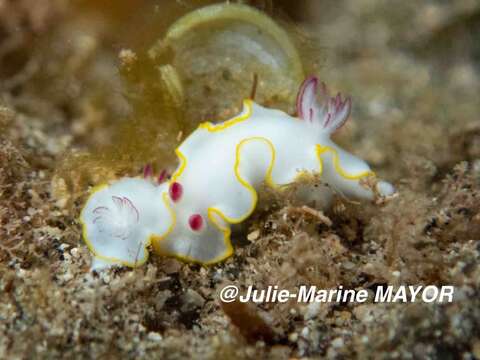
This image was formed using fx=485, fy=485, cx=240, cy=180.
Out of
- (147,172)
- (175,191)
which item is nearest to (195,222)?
(175,191)

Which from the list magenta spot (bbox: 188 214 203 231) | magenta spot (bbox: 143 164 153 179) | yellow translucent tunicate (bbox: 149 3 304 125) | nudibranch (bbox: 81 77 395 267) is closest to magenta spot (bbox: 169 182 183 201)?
nudibranch (bbox: 81 77 395 267)

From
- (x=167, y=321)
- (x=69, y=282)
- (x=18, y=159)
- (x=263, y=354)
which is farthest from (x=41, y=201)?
(x=263, y=354)

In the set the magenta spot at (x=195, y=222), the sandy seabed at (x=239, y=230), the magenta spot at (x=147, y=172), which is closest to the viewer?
the sandy seabed at (x=239, y=230)

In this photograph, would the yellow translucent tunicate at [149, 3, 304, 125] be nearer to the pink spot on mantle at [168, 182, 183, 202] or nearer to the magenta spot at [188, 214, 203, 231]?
the pink spot on mantle at [168, 182, 183, 202]

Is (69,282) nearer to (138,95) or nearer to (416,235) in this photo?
(138,95)

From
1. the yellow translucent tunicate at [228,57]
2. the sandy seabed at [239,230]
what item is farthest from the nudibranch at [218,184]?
the yellow translucent tunicate at [228,57]

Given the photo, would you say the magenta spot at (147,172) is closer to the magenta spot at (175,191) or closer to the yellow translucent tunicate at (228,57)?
the magenta spot at (175,191)

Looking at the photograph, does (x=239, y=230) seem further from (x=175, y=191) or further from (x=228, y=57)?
(x=228, y=57)
